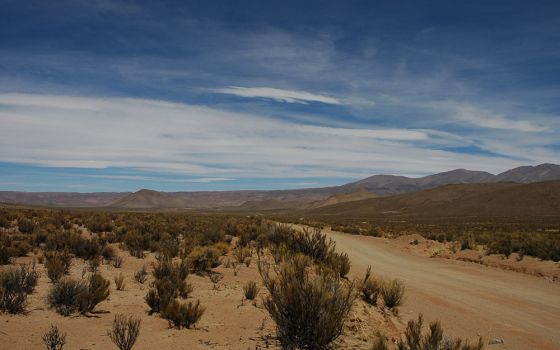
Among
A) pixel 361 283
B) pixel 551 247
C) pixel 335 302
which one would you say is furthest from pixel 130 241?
pixel 551 247

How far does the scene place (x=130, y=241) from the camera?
61.3 ft

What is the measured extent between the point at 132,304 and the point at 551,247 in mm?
19544

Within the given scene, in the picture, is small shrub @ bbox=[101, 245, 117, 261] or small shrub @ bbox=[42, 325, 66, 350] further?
small shrub @ bbox=[101, 245, 117, 261]

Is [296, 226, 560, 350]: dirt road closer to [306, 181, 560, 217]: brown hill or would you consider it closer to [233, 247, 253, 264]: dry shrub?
[233, 247, 253, 264]: dry shrub

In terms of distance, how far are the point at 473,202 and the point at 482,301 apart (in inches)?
4504

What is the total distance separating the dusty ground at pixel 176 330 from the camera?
6934 mm

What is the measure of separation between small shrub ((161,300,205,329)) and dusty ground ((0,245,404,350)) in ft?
0.49

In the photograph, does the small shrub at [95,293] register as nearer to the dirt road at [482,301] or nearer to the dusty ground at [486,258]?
the dirt road at [482,301]

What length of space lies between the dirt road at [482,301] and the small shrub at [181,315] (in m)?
5.07

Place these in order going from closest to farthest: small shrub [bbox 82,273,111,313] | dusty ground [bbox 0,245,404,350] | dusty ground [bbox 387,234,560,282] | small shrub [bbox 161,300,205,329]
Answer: dusty ground [bbox 0,245,404,350], small shrub [bbox 161,300,205,329], small shrub [bbox 82,273,111,313], dusty ground [bbox 387,234,560,282]

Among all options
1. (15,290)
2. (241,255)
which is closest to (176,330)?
(15,290)

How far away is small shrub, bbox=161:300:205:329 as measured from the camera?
7.85 meters

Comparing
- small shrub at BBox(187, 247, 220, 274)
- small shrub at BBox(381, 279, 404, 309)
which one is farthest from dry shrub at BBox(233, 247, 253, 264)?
small shrub at BBox(381, 279, 404, 309)

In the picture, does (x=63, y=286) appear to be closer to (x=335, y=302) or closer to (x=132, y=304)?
(x=132, y=304)
